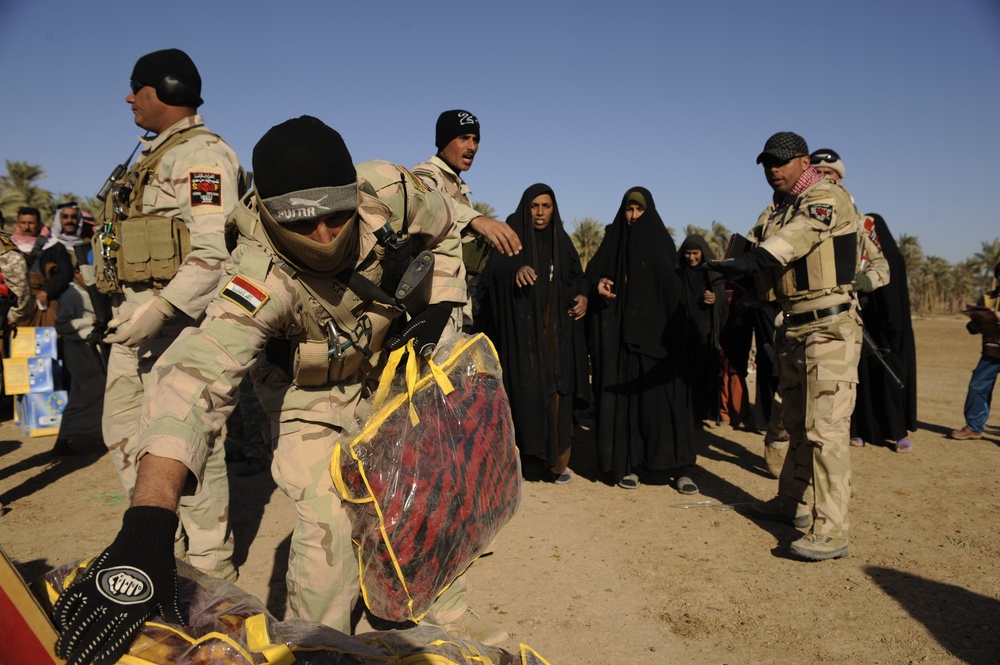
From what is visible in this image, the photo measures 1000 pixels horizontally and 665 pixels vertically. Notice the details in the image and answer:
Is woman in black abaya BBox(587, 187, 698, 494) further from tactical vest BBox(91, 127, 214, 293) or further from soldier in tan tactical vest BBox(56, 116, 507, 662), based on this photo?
tactical vest BBox(91, 127, 214, 293)

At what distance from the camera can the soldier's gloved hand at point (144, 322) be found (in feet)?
10.6

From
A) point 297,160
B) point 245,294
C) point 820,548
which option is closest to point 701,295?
point 820,548

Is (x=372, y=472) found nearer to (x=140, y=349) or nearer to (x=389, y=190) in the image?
(x=389, y=190)

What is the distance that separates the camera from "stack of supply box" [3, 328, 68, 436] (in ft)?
24.1

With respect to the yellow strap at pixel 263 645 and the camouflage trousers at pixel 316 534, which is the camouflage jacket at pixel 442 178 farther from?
the yellow strap at pixel 263 645

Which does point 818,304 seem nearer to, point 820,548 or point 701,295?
point 820,548

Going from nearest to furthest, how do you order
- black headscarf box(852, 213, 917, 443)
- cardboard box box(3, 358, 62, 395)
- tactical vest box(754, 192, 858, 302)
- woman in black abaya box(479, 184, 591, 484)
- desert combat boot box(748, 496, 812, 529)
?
1. tactical vest box(754, 192, 858, 302)
2. desert combat boot box(748, 496, 812, 529)
3. woman in black abaya box(479, 184, 591, 484)
4. black headscarf box(852, 213, 917, 443)
5. cardboard box box(3, 358, 62, 395)

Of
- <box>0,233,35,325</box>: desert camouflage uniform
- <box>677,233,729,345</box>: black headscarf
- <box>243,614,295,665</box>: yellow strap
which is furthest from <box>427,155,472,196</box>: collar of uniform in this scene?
<box>243,614,295,665</box>: yellow strap

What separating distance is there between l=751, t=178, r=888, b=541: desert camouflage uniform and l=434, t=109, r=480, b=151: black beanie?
88.3 inches

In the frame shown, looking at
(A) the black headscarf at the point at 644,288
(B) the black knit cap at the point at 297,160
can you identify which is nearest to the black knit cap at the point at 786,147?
(A) the black headscarf at the point at 644,288

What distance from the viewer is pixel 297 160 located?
Result: 2.20 meters

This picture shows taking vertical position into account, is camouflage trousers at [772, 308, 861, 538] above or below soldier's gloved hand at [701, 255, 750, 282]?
below

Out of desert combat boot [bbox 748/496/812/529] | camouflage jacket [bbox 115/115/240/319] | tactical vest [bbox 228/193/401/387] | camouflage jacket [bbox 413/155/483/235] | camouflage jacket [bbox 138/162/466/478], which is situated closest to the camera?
camouflage jacket [bbox 138/162/466/478]

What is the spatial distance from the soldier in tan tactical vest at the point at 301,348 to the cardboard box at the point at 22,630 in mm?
60
